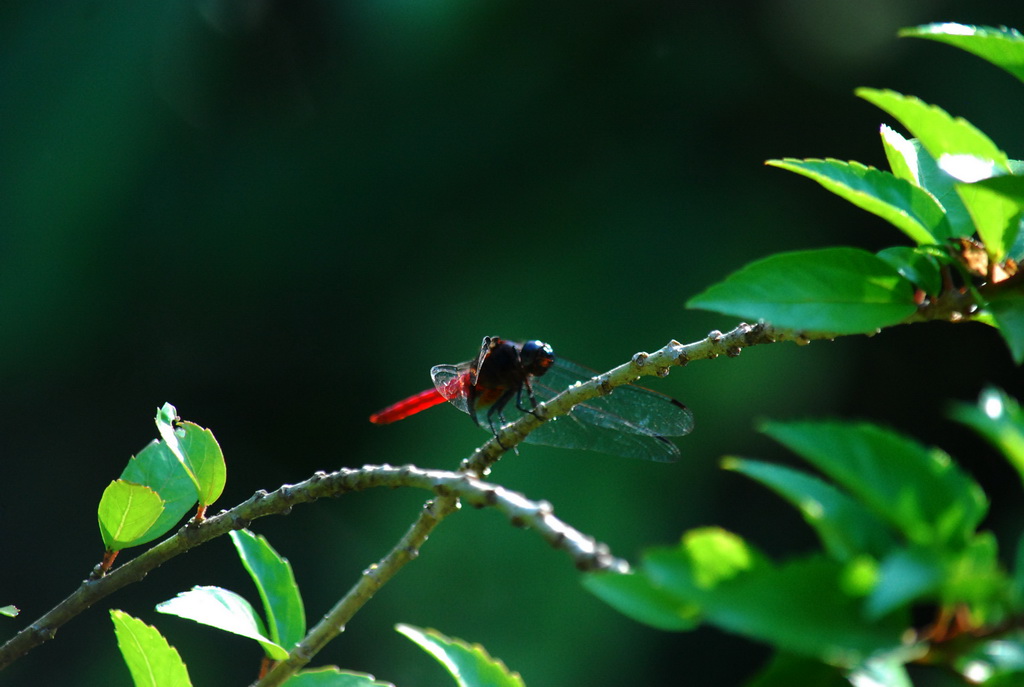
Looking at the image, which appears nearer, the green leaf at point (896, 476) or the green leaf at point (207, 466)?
the green leaf at point (896, 476)

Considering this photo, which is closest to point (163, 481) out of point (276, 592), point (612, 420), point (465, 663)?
point (276, 592)

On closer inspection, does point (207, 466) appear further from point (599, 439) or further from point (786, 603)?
point (599, 439)

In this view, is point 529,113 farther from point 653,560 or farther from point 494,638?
point 653,560

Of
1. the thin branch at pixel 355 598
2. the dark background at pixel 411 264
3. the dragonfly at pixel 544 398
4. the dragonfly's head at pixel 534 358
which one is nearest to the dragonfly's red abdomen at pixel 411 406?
the dragonfly at pixel 544 398

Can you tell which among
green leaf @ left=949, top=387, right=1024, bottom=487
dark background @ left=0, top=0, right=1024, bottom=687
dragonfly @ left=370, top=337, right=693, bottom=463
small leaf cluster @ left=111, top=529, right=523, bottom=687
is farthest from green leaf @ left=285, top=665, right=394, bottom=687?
dark background @ left=0, top=0, right=1024, bottom=687

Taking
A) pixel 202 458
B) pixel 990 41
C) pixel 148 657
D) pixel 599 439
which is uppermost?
pixel 990 41

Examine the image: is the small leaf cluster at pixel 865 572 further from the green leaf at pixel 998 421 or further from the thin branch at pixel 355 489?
the thin branch at pixel 355 489
